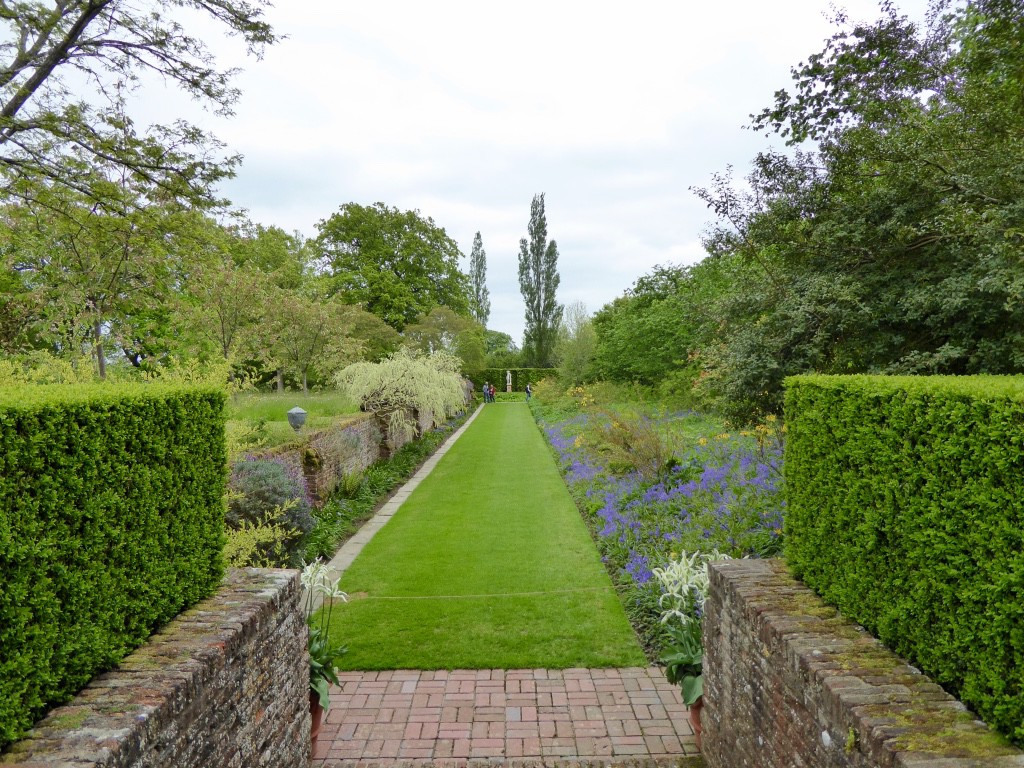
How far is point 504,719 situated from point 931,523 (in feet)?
10.2

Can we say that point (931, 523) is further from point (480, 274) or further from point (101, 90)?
point (480, 274)

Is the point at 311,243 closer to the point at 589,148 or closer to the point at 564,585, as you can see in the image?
the point at 589,148

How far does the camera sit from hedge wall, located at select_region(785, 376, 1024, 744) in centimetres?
184

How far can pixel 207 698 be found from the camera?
249 centimetres

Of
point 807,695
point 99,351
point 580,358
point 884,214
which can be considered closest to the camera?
point 807,695

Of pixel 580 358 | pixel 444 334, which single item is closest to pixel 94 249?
pixel 444 334

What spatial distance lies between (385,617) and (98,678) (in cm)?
377

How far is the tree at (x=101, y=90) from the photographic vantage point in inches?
316

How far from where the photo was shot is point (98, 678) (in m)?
2.32

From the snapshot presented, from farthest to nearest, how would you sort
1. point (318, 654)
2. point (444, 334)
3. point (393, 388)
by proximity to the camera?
point (444, 334) → point (393, 388) → point (318, 654)

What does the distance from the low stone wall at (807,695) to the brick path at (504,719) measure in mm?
554

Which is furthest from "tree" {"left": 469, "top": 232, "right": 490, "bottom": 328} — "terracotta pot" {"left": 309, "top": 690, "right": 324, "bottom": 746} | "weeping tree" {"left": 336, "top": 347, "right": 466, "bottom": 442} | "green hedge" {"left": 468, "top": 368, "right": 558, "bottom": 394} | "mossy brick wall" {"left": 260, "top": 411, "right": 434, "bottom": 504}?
"terracotta pot" {"left": 309, "top": 690, "right": 324, "bottom": 746}

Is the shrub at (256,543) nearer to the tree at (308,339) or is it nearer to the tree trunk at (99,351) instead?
the tree trunk at (99,351)

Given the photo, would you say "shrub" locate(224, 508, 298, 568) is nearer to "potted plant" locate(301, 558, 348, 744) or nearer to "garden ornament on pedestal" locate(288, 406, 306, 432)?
"potted plant" locate(301, 558, 348, 744)
